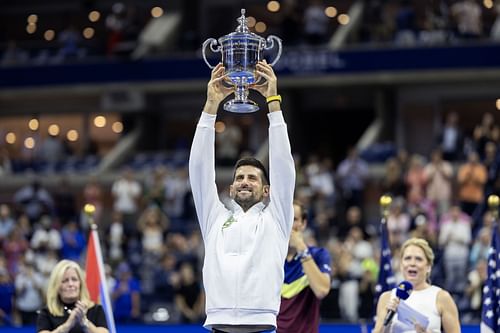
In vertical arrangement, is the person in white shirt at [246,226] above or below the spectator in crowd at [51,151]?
below

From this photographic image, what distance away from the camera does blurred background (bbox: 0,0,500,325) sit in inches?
817

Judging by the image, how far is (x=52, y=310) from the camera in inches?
363

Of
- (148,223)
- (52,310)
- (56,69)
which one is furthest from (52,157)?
(52,310)

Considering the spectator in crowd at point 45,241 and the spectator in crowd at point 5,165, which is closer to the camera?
the spectator in crowd at point 45,241

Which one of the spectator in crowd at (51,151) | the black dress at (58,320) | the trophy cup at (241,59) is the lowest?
the black dress at (58,320)

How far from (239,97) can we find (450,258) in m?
11.9

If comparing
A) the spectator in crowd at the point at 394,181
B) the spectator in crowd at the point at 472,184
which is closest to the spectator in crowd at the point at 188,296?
the spectator in crowd at the point at 394,181

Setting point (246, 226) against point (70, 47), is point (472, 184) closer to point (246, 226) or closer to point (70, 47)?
point (70, 47)

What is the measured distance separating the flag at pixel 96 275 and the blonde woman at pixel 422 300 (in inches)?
175

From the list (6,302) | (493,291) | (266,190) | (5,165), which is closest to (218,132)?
(5,165)

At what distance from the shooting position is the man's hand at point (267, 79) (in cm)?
748

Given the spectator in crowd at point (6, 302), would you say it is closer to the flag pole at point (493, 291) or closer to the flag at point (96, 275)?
→ the flag at point (96, 275)

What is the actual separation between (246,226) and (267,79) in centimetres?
90

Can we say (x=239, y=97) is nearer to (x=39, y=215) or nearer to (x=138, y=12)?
(x=39, y=215)
